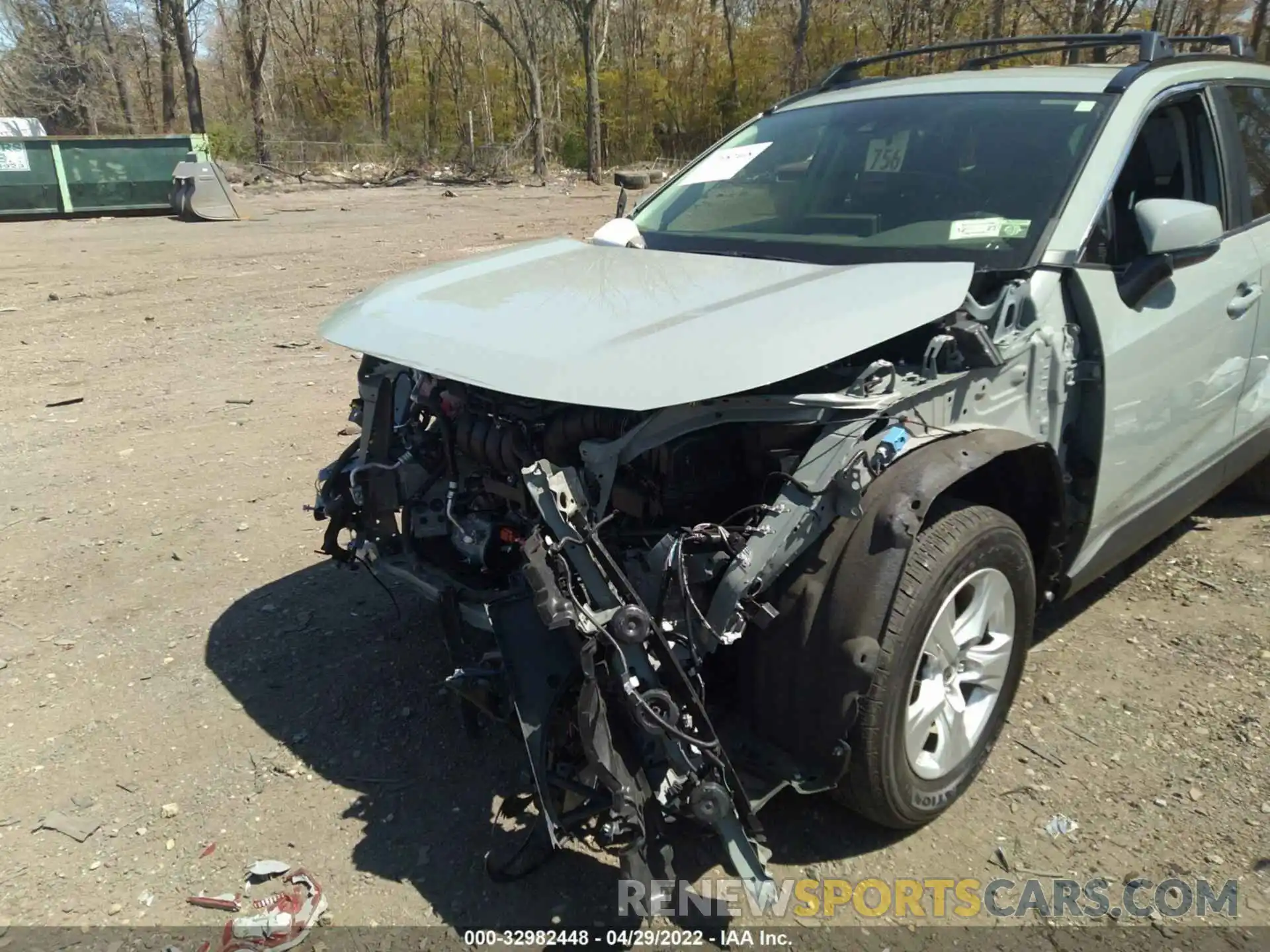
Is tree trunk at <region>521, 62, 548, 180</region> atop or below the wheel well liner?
atop

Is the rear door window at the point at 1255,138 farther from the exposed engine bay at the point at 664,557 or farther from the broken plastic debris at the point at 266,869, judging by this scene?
the broken plastic debris at the point at 266,869

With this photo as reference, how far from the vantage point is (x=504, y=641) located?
2.66 metres

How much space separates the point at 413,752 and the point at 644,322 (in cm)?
161

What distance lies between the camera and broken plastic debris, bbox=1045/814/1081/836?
2.77 metres

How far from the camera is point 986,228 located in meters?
3.15

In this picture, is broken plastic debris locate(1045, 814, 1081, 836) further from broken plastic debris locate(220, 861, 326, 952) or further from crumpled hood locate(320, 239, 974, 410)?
broken plastic debris locate(220, 861, 326, 952)

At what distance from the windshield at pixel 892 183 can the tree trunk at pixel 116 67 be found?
44151mm

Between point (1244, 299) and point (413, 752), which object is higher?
point (1244, 299)

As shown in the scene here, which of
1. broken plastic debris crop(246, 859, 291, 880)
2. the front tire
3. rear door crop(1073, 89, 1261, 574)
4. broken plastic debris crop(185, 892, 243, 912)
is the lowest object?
broken plastic debris crop(185, 892, 243, 912)

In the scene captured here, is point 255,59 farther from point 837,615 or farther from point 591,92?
point 837,615

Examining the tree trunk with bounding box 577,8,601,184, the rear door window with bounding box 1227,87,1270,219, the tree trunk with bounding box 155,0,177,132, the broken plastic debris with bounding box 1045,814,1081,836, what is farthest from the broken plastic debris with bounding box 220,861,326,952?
the tree trunk with bounding box 155,0,177,132

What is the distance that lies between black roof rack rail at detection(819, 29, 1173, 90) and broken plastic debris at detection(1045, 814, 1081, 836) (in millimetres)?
2714

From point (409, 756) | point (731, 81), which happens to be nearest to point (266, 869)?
point (409, 756)

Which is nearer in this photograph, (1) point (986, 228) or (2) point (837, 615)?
(2) point (837, 615)
